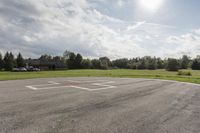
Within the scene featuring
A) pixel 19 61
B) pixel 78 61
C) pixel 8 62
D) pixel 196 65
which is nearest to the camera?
pixel 8 62

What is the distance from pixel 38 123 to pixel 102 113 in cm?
191

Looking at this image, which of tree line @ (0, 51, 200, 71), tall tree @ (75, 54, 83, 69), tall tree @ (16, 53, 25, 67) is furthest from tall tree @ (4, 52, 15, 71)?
tall tree @ (75, 54, 83, 69)

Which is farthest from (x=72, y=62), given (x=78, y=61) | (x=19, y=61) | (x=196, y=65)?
(x=196, y=65)

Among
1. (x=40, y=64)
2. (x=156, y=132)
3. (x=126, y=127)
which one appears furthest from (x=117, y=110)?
(x=40, y=64)

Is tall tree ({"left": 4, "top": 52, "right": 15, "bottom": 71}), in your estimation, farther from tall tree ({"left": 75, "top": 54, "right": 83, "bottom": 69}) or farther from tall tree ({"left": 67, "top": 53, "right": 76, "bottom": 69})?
tall tree ({"left": 75, "top": 54, "right": 83, "bottom": 69})

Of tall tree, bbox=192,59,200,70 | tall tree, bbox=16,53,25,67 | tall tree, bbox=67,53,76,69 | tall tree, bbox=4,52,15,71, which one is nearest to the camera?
tall tree, bbox=4,52,15,71

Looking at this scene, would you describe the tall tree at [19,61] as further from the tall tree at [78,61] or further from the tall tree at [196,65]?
the tall tree at [196,65]

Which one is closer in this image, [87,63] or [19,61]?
[19,61]

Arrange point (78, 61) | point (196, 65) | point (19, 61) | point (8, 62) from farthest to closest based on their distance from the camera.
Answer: point (196, 65), point (78, 61), point (19, 61), point (8, 62)

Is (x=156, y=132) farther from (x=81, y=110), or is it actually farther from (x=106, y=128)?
(x=81, y=110)

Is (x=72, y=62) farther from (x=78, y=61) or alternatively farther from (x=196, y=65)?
(x=196, y=65)

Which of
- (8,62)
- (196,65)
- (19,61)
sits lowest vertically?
(196,65)

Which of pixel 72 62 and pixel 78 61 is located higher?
pixel 78 61

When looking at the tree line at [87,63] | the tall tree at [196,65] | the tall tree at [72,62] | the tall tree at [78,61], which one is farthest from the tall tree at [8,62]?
the tall tree at [196,65]
